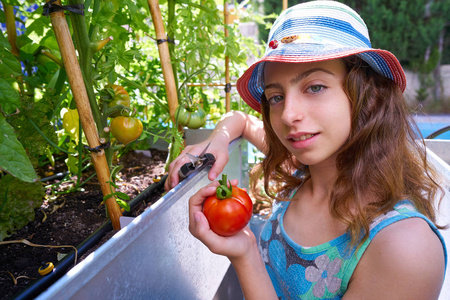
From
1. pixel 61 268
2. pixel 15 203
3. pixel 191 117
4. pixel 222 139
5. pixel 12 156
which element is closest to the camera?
pixel 12 156

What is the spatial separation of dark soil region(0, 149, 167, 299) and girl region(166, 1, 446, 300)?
1.22 feet

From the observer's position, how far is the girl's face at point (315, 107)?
0.73m

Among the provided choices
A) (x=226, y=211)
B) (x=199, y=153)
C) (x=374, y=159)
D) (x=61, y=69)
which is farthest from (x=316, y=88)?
(x=61, y=69)

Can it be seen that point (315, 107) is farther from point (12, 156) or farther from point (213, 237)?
point (12, 156)

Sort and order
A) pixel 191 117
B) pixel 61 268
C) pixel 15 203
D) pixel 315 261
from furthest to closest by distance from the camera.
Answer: pixel 191 117 → pixel 15 203 → pixel 315 261 → pixel 61 268

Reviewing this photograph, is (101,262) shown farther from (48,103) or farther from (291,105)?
(48,103)

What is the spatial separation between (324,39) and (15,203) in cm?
85

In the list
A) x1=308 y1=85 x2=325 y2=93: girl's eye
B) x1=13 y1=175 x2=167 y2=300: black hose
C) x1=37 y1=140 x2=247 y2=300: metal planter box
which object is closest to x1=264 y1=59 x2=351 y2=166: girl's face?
x1=308 y1=85 x2=325 y2=93: girl's eye

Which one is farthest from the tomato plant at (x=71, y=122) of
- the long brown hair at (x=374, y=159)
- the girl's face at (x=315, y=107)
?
the long brown hair at (x=374, y=159)

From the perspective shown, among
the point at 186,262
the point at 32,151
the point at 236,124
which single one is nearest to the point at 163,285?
the point at 186,262

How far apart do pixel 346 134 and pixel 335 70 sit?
0.14 metres

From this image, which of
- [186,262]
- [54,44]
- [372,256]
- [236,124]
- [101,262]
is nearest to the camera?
[101,262]

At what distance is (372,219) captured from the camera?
733 millimetres

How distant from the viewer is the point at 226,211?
70 cm
